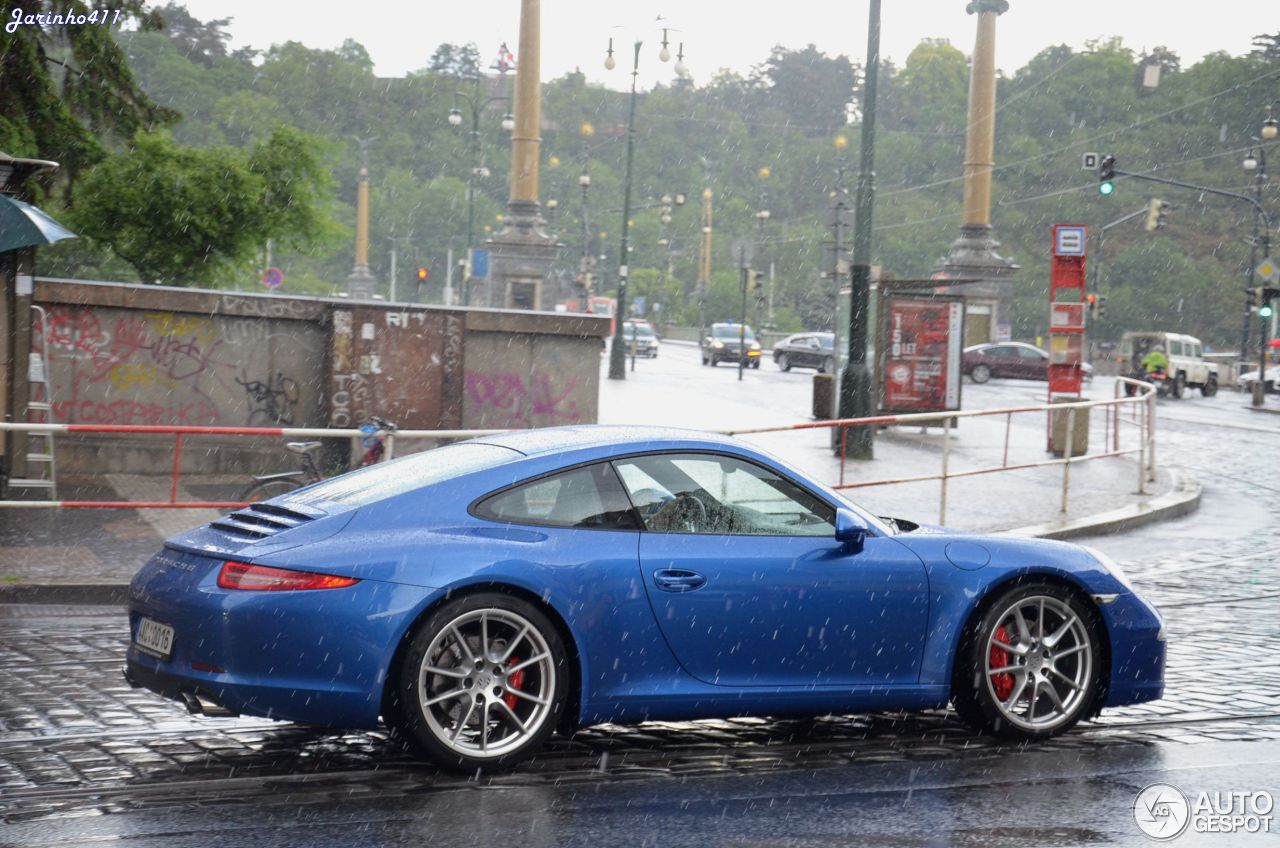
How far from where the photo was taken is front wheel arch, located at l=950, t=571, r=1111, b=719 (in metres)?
6.58

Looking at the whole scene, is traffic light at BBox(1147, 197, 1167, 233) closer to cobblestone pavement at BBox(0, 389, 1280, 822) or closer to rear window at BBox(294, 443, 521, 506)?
cobblestone pavement at BBox(0, 389, 1280, 822)

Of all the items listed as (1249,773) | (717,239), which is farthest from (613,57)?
(717,239)

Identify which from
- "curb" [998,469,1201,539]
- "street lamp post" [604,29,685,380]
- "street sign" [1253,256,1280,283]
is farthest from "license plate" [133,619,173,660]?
"street sign" [1253,256,1280,283]

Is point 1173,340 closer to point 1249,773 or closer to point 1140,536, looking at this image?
point 1140,536

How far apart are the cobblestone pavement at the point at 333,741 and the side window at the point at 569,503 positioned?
3.02ft

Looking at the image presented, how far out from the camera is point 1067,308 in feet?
74.1

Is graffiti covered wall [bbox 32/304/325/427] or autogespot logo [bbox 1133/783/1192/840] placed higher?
graffiti covered wall [bbox 32/304/325/427]

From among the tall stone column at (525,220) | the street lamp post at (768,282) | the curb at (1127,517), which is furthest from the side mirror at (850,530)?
the street lamp post at (768,282)

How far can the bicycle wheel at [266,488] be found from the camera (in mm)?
13125

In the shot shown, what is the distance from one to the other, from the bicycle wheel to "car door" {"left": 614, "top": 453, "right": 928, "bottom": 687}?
7.29m

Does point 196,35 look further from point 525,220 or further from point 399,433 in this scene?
point 399,433

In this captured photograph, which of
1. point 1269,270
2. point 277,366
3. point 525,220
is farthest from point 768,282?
point 277,366

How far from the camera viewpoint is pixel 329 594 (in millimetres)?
5621

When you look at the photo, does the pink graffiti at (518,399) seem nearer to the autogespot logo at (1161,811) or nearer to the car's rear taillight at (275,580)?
the car's rear taillight at (275,580)
